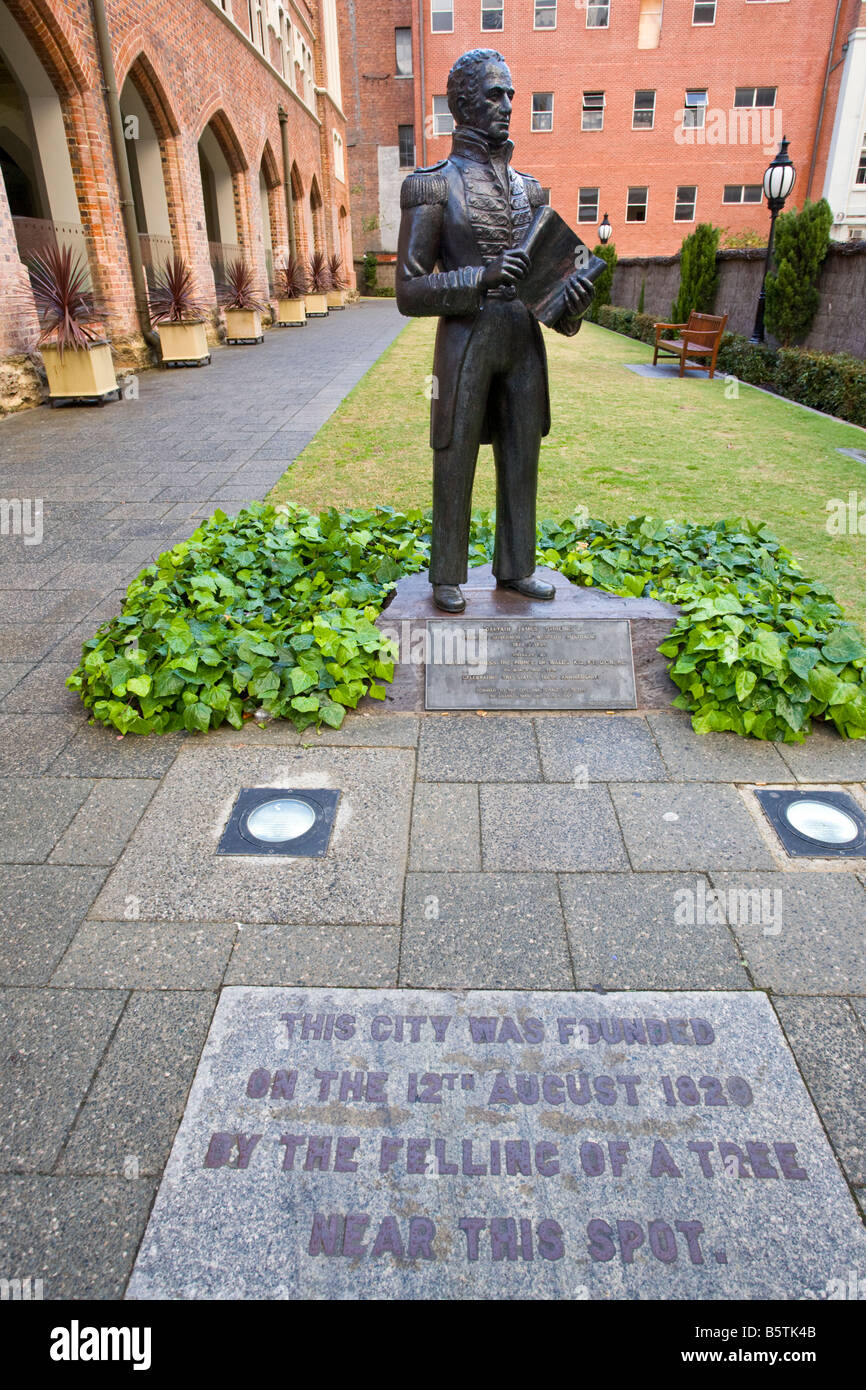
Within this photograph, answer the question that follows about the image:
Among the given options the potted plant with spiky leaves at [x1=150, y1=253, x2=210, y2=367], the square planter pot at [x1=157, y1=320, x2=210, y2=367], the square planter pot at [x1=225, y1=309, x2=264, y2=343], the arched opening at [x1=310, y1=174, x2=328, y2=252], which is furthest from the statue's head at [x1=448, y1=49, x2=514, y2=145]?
the arched opening at [x1=310, y1=174, x2=328, y2=252]

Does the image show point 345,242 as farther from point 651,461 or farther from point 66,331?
point 651,461

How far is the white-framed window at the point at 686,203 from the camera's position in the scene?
1443 inches

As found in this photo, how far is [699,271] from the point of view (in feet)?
57.0

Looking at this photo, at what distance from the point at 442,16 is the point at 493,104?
42.2 meters

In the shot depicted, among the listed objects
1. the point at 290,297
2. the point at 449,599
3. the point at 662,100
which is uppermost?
the point at 662,100

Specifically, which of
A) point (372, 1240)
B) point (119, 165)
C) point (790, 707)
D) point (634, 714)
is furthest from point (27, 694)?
point (119, 165)

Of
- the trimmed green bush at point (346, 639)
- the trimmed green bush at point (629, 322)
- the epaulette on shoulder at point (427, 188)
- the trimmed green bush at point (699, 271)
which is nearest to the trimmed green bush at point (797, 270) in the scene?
the trimmed green bush at point (699, 271)

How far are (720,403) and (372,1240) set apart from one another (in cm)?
1244

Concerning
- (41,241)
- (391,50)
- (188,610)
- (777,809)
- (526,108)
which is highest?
(391,50)

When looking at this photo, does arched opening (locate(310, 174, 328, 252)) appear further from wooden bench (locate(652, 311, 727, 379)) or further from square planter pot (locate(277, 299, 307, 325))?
wooden bench (locate(652, 311, 727, 379))

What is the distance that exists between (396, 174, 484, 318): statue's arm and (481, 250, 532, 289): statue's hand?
5cm

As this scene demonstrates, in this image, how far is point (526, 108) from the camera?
36.0 metres

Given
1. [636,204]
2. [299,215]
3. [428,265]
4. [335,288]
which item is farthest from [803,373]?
[636,204]

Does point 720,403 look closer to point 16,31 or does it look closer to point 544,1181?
point 16,31
